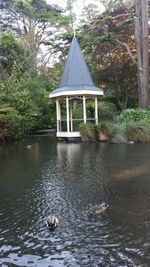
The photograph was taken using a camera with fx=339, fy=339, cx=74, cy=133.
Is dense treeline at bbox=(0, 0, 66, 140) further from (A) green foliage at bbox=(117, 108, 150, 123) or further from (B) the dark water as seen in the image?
(B) the dark water

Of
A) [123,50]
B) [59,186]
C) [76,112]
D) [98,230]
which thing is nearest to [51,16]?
[123,50]

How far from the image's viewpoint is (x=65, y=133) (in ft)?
A: 55.4

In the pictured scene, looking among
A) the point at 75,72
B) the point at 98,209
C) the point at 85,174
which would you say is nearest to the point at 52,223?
the point at 98,209

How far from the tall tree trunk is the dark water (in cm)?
1064

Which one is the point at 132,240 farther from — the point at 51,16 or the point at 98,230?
the point at 51,16

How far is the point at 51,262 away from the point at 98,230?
1.00 meters

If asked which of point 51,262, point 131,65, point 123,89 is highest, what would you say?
point 131,65

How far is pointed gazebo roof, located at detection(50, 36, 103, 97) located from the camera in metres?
16.6

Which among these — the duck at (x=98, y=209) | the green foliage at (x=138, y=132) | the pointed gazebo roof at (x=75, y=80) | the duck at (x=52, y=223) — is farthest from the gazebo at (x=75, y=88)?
the duck at (x=52, y=223)

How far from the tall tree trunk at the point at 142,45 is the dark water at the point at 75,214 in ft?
34.9

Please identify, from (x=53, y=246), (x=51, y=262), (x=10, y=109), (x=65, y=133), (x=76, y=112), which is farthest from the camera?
(x=76, y=112)

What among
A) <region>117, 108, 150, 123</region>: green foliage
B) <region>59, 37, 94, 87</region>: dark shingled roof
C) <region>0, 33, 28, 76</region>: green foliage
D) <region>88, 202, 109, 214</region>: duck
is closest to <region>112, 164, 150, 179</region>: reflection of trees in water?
<region>88, 202, 109, 214</region>: duck

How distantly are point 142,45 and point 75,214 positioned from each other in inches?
631

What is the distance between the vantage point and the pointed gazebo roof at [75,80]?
16641mm
